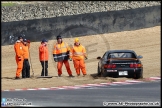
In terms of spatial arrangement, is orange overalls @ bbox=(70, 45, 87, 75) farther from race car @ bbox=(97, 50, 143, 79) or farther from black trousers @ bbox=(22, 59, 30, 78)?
black trousers @ bbox=(22, 59, 30, 78)

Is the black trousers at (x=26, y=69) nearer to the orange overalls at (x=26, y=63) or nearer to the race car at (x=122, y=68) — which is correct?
the orange overalls at (x=26, y=63)

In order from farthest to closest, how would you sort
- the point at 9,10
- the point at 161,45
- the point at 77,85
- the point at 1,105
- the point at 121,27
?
the point at 9,10, the point at 121,27, the point at 161,45, the point at 77,85, the point at 1,105

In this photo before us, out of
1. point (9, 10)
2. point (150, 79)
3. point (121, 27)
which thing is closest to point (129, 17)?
point (121, 27)

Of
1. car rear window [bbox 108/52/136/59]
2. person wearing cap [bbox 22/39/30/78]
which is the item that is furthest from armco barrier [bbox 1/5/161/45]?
car rear window [bbox 108/52/136/59]

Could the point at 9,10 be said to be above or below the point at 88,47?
above

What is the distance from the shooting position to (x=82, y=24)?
32969 millimetres

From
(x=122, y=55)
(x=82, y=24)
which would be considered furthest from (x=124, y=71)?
(x=82, y=24)

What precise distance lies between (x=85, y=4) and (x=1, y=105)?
26.9 metres

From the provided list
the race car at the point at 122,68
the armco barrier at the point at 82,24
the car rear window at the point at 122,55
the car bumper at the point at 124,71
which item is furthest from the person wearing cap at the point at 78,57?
the armco barrier at the point at 82,24

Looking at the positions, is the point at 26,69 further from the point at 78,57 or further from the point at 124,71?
the point at 124,71

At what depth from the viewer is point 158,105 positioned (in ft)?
46.1

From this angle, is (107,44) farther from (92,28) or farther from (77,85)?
(77,85)

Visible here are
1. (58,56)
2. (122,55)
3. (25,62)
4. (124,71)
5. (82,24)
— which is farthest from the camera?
(82,24)

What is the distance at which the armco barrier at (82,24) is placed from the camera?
3206 cm
